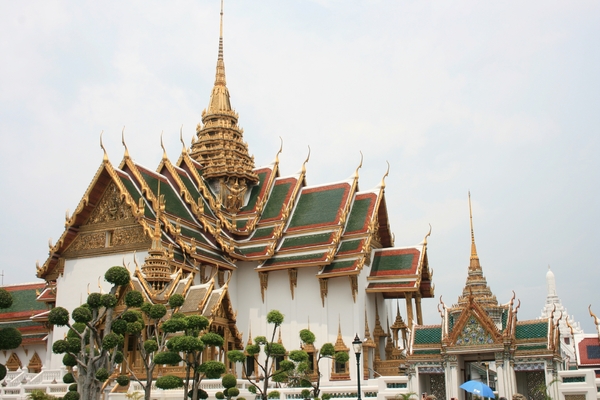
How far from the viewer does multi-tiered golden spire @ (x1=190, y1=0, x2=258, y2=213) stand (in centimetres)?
2286

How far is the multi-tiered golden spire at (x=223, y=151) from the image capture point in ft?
75.0

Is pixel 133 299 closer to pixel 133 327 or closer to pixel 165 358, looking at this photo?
pixel 133 327

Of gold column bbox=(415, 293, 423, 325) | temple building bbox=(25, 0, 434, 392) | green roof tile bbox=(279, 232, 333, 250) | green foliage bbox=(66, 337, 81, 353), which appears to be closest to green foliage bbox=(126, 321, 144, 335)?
green foliage bbox=(66, 337, 81, 353)

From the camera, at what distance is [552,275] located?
45094 millimetres

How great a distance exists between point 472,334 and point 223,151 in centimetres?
1353

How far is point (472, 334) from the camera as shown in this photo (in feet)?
40.2

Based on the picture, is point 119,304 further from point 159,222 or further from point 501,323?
point 501,323

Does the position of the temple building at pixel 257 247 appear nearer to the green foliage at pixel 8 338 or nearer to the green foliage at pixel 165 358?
the green foliage at pixel 165 358

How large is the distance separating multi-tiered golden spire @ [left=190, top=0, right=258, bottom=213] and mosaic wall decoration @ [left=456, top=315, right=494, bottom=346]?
451 inches

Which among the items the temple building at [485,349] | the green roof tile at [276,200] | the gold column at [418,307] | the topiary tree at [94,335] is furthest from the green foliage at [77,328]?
the gold column at [418,307]

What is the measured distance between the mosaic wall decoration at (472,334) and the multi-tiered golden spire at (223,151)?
11.5m

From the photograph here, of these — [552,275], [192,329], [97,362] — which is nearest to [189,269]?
[192,329]

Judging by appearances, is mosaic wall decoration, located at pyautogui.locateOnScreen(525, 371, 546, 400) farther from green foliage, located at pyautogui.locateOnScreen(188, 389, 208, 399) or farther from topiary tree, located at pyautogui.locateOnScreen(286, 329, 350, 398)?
green foliage, located at pyautogui.locateOnScreen(188, 389, 208, 399)

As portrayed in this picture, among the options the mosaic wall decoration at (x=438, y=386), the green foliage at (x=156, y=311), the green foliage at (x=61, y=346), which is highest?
the green foliage at (x=156, y=311)
